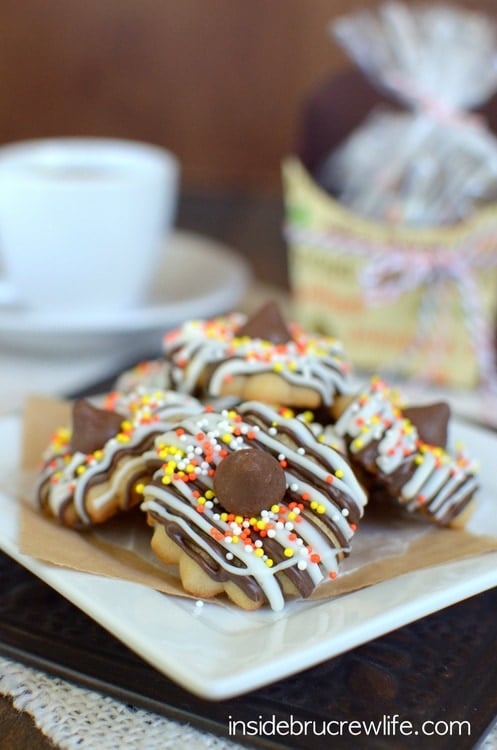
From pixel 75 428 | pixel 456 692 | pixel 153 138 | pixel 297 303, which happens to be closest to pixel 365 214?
pixel 297 303

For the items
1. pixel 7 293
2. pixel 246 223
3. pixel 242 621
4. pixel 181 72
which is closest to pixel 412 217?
pixel 7 293

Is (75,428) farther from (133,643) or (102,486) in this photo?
(133,643)

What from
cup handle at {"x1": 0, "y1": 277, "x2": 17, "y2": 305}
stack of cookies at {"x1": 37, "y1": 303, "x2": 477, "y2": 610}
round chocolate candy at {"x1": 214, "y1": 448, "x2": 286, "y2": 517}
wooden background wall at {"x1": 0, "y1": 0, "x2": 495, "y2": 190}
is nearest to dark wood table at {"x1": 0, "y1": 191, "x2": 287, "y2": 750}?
wooden background wall at {"x1": 0, "y1": 0, "x2": 495, "y2": 190}

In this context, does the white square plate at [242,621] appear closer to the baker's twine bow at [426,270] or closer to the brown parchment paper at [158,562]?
the brown parchment paper at [158,562]

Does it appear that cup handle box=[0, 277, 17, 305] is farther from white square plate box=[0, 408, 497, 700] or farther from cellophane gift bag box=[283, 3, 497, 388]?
white square plate box=[0, 408, 497, 700]

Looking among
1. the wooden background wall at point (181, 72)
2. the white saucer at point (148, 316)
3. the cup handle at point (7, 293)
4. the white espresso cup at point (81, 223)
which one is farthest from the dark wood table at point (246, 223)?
the cup handle at point (7, 293)

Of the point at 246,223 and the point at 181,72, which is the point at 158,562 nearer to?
the point at 246,223

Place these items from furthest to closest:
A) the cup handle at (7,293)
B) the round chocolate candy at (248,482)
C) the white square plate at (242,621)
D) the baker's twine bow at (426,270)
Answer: the cup handle at (7,293), the baker's twine bow at (426,270), the round chocolate candy at (248,482), the white square plate at (242,621)
